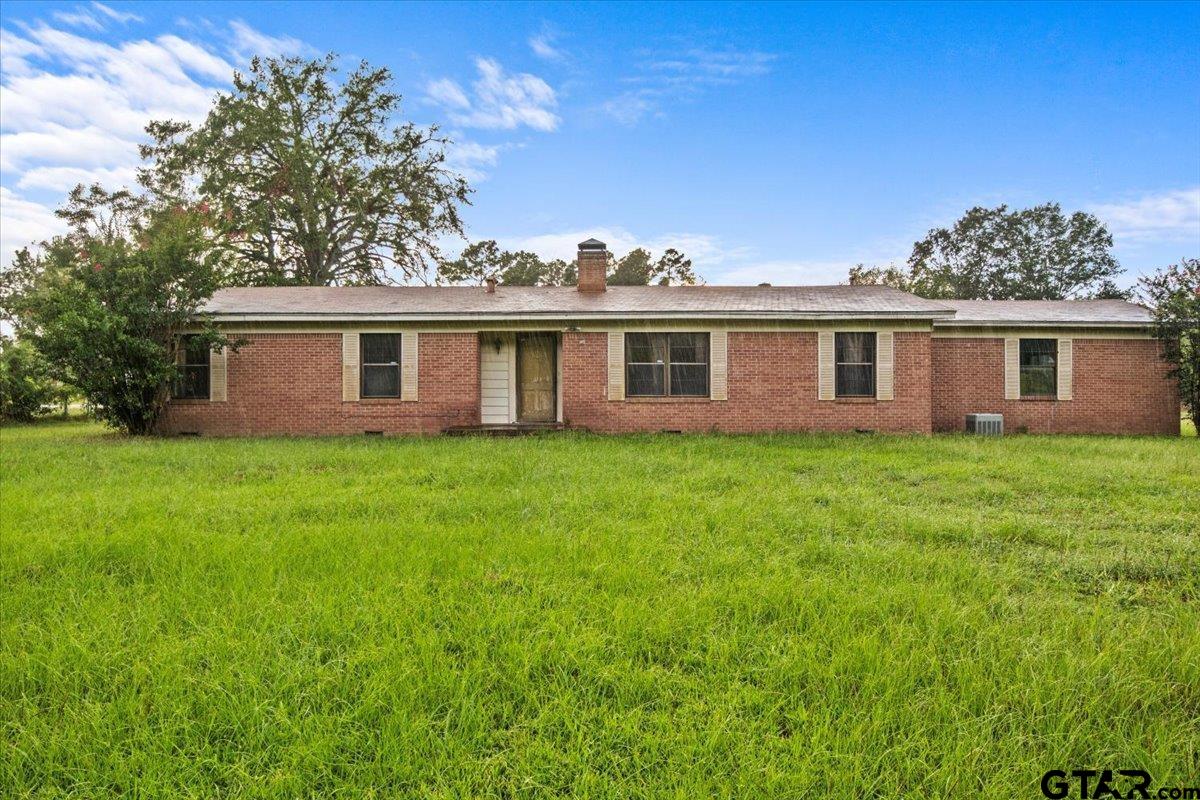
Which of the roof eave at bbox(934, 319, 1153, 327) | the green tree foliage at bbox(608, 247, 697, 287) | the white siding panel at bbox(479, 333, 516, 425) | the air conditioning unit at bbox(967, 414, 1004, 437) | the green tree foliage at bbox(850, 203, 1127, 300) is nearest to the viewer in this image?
the air conditioning unit at bbox(967, 414, 1004, 437)

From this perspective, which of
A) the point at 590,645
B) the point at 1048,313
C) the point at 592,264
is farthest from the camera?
the point at 592,264

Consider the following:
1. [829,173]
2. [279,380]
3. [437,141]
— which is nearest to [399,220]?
[437,141]

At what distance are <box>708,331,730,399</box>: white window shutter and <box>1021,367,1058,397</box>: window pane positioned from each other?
7.27 m

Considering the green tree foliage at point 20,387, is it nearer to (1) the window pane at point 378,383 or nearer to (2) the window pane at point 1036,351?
(1) the window pane at point 378,383

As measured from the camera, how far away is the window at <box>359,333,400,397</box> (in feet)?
42.9

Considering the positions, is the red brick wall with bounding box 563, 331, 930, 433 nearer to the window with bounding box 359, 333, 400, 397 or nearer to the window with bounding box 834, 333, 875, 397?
the window with bounding box 834, 333, 875, 397

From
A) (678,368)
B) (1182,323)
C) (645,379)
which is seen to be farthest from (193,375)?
(1182,323)

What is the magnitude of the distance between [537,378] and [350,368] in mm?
4281

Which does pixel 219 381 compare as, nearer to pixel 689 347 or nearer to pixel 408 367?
pixel 408 367

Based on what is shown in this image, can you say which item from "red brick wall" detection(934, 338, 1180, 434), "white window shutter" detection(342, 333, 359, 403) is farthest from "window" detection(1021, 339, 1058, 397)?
"white window shutter" detection(342, 333, 359, 403)

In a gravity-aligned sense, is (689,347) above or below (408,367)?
above

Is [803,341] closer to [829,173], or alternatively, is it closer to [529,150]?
[829,173]

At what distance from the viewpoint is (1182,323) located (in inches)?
509

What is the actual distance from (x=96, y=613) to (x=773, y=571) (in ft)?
12.6
